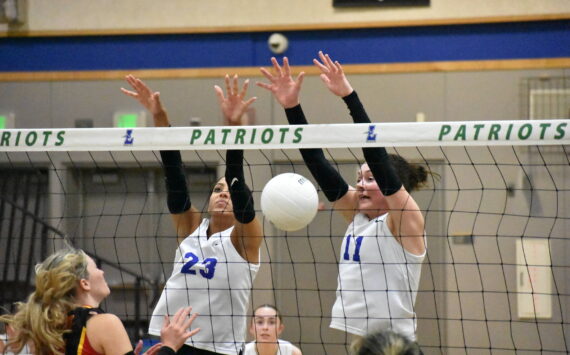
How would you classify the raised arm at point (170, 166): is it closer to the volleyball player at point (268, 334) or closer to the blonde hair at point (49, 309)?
the blonde hair at point (49, 309)

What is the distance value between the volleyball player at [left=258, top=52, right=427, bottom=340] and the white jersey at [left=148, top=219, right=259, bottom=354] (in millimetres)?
566

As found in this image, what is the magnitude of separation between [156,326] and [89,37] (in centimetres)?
586

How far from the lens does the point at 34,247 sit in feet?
31.6

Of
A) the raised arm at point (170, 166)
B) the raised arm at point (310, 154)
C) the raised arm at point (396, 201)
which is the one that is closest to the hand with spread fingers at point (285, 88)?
the raised arm at point (310, 154)

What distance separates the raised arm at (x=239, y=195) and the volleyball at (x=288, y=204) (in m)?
0.15

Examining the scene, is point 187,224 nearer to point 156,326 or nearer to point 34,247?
point 156,326

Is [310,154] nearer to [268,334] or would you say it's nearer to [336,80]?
[336,80]

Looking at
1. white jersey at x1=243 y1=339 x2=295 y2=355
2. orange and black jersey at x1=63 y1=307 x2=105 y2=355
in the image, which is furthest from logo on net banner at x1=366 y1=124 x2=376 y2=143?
white jersey at x1=243 y1=339 x2=295 y2=355

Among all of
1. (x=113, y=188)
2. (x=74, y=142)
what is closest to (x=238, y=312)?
(x=74, y=142)

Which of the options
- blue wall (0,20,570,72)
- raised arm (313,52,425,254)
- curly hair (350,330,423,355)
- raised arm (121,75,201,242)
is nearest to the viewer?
curly hair (350,330,423,355)

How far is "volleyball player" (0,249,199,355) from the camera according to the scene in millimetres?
3594

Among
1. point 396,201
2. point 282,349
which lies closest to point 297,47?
point 282,349

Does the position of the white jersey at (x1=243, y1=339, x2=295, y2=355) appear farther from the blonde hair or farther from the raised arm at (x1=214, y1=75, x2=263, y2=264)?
the blonde hair

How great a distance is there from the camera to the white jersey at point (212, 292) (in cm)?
469
